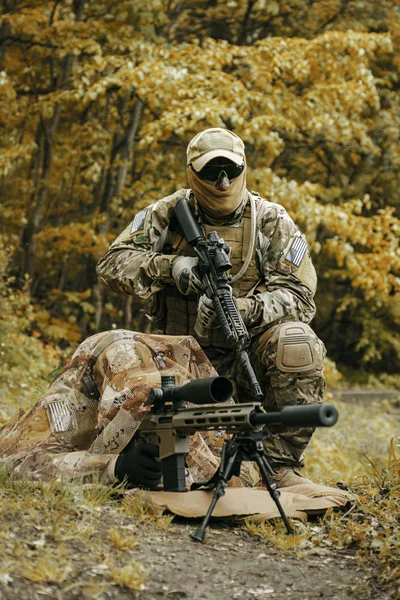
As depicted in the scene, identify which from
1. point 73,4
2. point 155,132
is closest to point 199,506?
point 155,132

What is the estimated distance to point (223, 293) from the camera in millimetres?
4219

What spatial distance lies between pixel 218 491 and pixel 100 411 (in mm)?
787

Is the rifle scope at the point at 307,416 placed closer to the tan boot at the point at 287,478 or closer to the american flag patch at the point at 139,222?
the tan boot at the point at 287,478

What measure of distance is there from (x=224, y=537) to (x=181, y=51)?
6.74 meters

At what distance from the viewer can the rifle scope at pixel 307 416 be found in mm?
2908

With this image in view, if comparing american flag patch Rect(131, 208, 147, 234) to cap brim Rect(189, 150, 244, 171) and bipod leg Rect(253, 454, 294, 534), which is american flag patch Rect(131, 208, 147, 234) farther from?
bipod leg Rect(253, 454, 294, 534)

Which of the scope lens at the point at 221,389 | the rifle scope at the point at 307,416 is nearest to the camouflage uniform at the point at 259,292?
the scope lens at the point at 221,389

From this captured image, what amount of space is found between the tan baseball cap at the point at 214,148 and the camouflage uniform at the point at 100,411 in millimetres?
976

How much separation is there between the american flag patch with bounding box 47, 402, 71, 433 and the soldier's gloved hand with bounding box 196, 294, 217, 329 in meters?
0.79

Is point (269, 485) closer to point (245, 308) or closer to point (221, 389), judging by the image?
point (221, 389)

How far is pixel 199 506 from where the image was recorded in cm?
356

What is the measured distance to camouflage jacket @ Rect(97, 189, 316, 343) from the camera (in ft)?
15.0

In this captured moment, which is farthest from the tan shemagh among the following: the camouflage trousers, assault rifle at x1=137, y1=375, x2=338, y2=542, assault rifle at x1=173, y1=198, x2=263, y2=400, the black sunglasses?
assault rifle at x1=137, y1=375, x2=338, y2=542

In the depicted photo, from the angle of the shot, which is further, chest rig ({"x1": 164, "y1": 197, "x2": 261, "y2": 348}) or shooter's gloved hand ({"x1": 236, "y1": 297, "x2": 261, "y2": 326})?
chest rig ({"x1": 164, "y1": 197, "x2": 261, "y2": 348})
